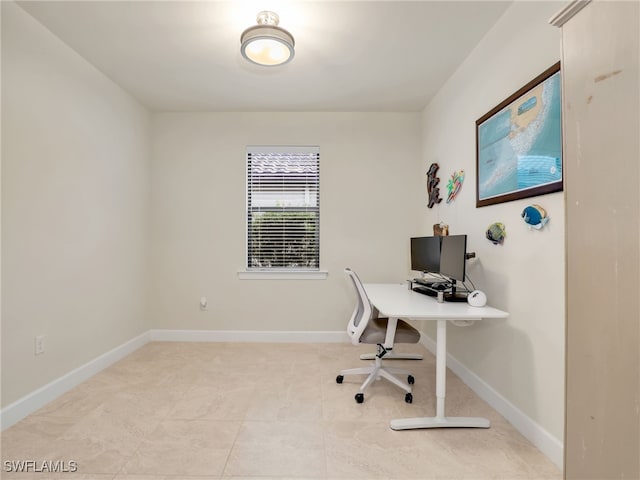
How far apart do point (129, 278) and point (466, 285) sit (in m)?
3.19

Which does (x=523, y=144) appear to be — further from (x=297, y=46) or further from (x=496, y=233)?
(x=297, y=46)

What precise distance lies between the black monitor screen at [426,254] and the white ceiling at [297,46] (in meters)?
1.48

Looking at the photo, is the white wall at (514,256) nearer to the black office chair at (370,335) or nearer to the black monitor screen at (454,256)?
the black monitor screen at (454,256)

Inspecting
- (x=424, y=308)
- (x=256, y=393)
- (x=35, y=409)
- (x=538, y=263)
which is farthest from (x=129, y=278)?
(x=538, y=263)

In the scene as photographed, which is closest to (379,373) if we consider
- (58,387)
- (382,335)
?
(382,335)

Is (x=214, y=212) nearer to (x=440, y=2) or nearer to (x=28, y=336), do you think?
(x=28, y=336)

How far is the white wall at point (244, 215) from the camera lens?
140 inches

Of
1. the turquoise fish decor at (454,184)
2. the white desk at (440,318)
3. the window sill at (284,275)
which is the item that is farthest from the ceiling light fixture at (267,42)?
the window sill at (284,275)

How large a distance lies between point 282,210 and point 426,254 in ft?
5.57

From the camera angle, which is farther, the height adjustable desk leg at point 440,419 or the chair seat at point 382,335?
the chair seat at point 382,335

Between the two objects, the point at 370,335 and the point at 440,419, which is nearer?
the point at 440,419

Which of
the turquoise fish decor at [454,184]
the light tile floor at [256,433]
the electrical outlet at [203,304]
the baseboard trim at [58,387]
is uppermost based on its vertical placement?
the turquoise fish decor at [454,184]

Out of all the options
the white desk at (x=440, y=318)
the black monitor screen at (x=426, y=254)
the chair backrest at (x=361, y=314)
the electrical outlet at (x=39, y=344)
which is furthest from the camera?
the black monitor screen at (x=426, y=254)

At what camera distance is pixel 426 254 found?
9.11 feet
